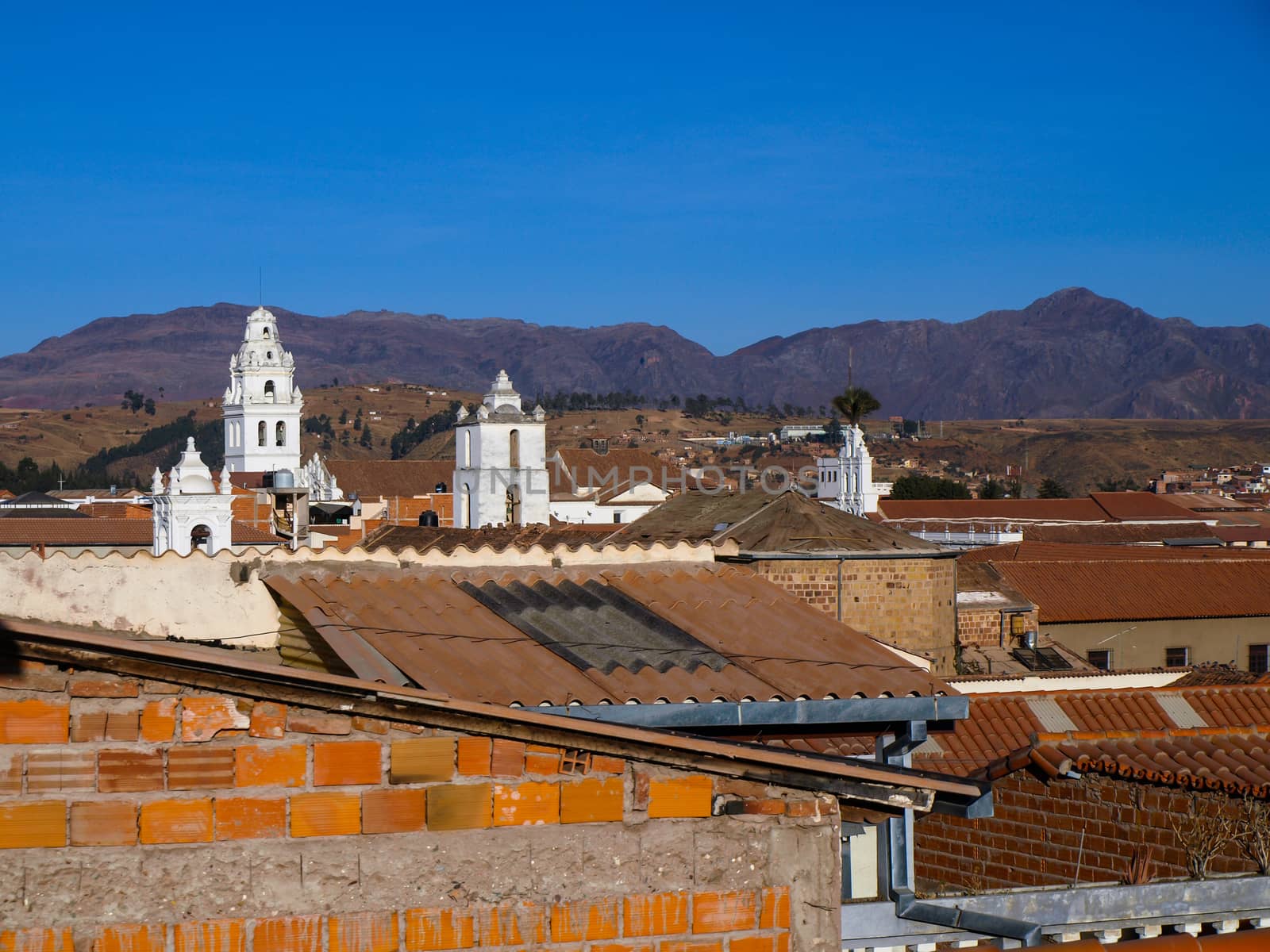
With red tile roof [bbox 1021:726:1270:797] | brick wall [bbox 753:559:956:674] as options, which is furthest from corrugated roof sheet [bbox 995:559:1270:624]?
red tile roof [bbox 1021:726:1270:797]

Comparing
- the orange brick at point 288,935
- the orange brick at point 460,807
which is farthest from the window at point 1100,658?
the orange brick at point 288,935

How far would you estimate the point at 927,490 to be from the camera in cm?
7800

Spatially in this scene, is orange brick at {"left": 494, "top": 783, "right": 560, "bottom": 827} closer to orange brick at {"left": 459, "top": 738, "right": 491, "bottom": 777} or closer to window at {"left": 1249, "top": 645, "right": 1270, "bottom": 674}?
orange brick at {"left": 459, "top": 738, "right": 491, "bottom": 777}

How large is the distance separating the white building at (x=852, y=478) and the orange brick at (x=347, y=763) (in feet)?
192

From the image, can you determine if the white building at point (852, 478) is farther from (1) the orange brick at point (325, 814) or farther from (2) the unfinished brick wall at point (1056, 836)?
(1) the orange brick at point (325, 814)

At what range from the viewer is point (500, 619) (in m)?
7.20

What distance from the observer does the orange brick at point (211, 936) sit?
3768 mm

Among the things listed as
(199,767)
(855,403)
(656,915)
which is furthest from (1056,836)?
(855,403)

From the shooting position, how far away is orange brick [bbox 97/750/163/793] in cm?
379

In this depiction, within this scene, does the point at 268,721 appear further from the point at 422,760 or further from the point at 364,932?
the point at 364,932

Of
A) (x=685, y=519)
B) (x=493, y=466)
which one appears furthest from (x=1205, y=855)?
(x=493, y=466)

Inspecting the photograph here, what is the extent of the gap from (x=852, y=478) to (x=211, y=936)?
63.0 m

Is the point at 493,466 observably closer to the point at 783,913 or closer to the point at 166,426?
the point at 783,913

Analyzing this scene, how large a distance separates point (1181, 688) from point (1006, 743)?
113 inches
